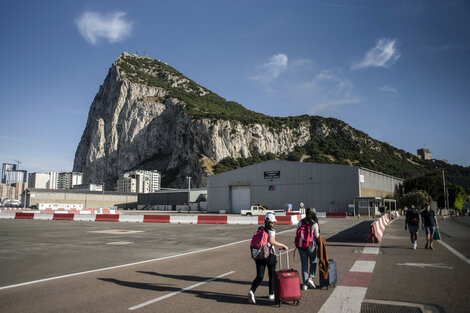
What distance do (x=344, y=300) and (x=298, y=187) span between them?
49.2 meters

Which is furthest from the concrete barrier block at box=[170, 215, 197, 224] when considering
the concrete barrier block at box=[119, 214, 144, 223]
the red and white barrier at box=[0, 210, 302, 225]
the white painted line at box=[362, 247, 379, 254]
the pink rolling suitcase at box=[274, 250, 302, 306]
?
the pink rolling suitcase at box=[274, 250, 302, 306]

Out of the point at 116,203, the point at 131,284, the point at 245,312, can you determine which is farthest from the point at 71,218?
the point at 116,203

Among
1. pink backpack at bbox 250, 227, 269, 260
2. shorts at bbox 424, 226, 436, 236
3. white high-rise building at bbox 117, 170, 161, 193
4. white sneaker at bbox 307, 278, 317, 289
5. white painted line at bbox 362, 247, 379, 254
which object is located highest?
white high-rise building at bbox 117, 170, 161, 193

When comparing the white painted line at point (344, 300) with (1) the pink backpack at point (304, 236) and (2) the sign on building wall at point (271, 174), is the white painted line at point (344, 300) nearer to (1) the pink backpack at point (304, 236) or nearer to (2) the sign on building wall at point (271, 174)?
(1) the pink backpack at point (304, 236)

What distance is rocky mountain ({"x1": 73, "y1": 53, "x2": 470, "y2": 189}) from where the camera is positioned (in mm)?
126312

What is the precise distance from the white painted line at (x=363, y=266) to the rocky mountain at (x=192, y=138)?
106 m

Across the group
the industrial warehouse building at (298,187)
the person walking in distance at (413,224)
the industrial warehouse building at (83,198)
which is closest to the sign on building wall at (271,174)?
the industrial warehouse building at (298,187)

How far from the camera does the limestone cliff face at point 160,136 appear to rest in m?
126

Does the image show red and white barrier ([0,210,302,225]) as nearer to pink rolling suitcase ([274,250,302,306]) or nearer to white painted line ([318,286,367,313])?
white painted line ([318,286,367,313])

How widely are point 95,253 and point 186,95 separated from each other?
503 ft

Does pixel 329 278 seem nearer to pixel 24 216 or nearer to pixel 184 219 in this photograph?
pixel 184 219

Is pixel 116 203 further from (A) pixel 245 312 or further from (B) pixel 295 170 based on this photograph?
(A) pixel 245 312

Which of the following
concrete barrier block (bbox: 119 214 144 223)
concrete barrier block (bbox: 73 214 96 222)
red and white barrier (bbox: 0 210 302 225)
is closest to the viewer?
red and white barrier (bbox: 0 210 302 225)

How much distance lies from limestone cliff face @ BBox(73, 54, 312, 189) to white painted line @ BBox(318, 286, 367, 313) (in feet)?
362
